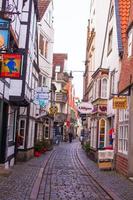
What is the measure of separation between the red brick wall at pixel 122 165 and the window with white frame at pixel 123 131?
0.31 metres

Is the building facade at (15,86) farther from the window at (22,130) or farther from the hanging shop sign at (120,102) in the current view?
the hanging shop sign at (120,102)

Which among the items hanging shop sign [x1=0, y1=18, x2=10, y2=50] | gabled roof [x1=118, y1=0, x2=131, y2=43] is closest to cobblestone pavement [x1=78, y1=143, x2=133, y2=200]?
hanging shop sign [x1=0, y1=18, x2=10, y2=50]

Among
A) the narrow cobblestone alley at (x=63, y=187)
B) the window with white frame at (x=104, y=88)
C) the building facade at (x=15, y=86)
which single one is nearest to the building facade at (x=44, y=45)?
the window with white frame at (x=104, y=88)

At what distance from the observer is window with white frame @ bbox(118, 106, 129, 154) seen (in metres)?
19.1

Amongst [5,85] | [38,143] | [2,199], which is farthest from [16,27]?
[38,143]

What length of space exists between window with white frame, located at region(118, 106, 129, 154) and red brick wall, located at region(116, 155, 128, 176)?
12.1 inches

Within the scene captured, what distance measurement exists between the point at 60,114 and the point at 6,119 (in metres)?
59.5

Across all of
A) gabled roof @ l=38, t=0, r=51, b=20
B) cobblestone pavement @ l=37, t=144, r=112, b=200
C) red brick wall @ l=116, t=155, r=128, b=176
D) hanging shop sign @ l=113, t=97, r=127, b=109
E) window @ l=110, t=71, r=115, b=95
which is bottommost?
cobblestone pavement @ l=37, t=144, r=112, b=200

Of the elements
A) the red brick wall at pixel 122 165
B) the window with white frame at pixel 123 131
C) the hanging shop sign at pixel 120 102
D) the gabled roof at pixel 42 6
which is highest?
the gabled roof at pixel 42 6

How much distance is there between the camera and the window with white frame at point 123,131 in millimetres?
19148

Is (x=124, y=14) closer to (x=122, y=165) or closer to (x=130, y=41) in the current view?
(x=130, y=41)

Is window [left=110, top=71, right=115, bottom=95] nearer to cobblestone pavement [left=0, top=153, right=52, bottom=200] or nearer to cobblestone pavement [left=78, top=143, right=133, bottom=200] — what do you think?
cobblestone pavement [left=78, top=143, right=133, bottom=200]

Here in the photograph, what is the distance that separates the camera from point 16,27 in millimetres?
19234

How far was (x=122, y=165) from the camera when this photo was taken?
1925cm
